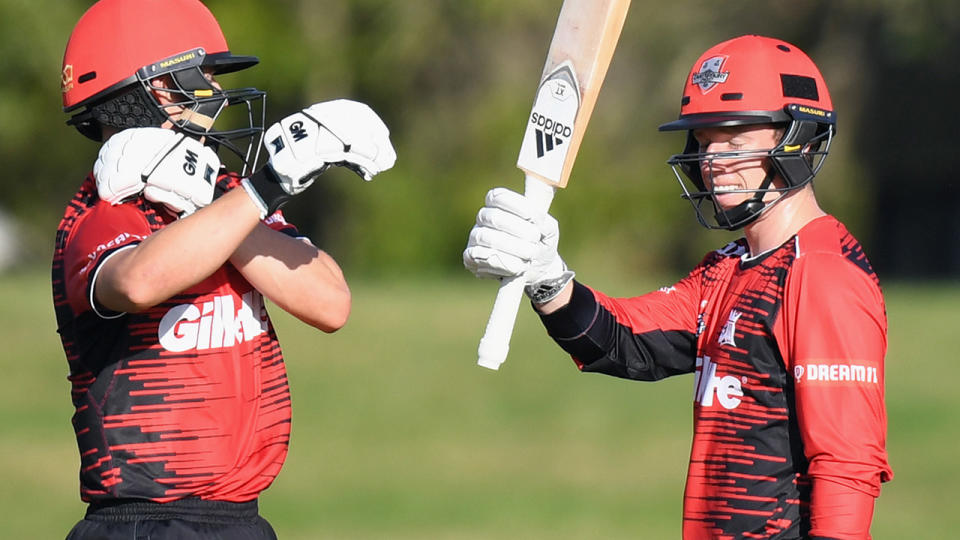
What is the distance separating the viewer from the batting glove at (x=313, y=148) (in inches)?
120

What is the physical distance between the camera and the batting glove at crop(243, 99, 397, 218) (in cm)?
304

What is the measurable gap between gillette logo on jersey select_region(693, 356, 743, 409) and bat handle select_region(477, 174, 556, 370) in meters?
0.58

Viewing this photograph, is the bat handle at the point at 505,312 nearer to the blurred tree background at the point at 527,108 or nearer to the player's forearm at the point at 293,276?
the player's forearm at the point at 293,276

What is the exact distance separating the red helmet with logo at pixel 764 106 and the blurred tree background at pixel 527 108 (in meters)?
21.5

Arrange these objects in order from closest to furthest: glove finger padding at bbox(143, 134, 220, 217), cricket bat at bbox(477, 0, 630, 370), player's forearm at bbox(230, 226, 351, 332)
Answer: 1. glove finger padding at bbox(143, 134, 220, 217)
2. player's forearm at bbox(230, 226, 351, 332)
3. cricket bat at bbox(477, 0, 630, 370)

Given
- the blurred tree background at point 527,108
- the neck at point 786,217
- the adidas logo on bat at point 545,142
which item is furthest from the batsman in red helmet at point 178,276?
the blurred tree background at point 527,108

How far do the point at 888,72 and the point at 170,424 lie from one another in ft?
89.6

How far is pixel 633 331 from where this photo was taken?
389 cm

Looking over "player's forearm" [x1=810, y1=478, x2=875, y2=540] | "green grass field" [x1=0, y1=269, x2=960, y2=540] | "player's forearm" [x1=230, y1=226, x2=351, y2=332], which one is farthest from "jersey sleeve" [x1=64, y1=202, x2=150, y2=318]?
"green grass field" [x1=0, y1=269, x2=960, y2=540]

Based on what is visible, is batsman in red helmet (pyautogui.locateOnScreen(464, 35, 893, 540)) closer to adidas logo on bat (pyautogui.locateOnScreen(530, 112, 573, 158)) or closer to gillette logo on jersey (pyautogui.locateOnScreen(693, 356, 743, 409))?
gillette logo on jersey (pyautogui.locateOnScreen(693, 356, 743, 409))

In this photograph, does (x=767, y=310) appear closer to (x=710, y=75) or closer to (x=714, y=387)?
(x=714, y=387)

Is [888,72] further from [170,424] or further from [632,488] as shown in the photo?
[170,424]

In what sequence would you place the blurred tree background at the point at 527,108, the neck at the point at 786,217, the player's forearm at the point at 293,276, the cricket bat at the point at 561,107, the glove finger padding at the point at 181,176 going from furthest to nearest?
1. the blurred tree background at the point at 527,108
2. the neck at the point at 786,217
3. the cricket bat at the point at 561,107
4. the player's forearm at the point at 293,276
5. the glove finger padding at the point at 181,176

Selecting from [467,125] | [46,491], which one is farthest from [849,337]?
[467,125]
